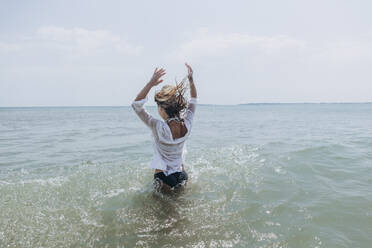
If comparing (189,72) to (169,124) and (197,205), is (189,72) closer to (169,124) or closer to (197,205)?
(169,124)

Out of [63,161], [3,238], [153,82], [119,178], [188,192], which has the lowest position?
[63,161]

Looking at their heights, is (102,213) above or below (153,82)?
below

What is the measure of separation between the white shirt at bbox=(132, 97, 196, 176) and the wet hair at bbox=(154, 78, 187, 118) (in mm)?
220

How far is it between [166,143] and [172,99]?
755 millimetres

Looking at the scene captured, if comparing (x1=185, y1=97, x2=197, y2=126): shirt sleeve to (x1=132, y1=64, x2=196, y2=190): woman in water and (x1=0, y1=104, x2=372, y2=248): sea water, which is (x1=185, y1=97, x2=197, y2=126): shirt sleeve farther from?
(x1=0, y1=104, x2=372, y2=248): sea water

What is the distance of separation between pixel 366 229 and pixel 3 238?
5.40 meters

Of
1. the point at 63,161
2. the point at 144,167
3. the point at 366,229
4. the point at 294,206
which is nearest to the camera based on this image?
the point at 366,229

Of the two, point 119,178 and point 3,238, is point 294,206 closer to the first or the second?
point 119,178

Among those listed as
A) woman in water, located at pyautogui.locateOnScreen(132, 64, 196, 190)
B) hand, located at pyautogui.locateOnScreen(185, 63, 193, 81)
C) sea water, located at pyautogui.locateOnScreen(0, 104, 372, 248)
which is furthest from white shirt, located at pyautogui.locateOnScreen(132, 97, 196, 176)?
sea water, located at pyautogui.locateOnScreen(0, 104, 372, 248)

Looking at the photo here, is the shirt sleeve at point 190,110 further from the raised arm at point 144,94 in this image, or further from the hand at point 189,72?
the raised arm at point 144,94

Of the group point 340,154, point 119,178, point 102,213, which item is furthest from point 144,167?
point 340,154

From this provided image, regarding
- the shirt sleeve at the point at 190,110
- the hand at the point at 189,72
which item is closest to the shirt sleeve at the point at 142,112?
the shirt sleeve at the point at 190,110

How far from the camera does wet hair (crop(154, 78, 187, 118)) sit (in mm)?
4305

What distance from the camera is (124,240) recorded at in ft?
12.5
